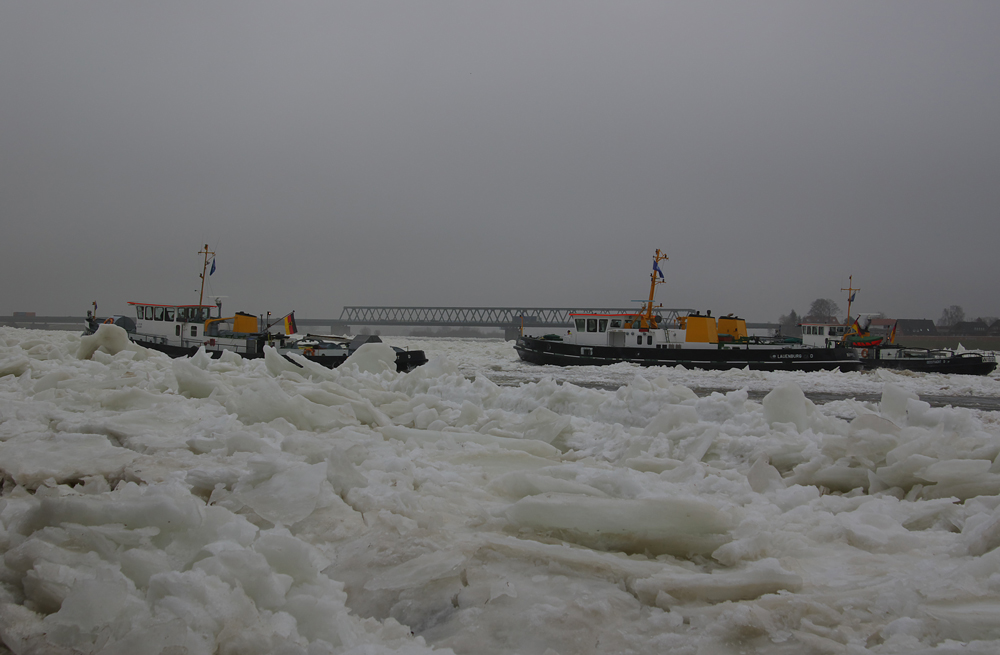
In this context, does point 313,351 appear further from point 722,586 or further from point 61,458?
point 722,586

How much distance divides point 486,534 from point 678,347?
2314cm

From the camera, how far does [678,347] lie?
24.8 m

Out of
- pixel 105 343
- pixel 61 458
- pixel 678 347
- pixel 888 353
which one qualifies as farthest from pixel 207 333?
pixel 888 353

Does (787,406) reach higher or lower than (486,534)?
higher

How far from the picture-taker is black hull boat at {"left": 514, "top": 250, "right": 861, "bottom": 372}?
23.4m

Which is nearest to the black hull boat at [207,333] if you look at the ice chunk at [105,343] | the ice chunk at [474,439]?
the ice chunk at [105,343]

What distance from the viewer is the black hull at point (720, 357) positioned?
23.3 meters

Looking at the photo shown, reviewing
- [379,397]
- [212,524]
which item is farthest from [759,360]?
[212,524]

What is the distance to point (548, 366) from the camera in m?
26.9

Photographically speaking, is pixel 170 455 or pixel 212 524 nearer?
pixel 212 524

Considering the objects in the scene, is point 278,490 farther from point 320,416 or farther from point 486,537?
point 320,416

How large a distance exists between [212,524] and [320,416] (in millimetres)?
2867

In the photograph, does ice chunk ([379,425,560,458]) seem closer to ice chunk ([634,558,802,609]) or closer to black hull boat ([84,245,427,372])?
ice chunk ([634,558,802,609])

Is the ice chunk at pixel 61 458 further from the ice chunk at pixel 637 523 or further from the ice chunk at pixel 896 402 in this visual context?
the ice chunk at pixel 896 402
